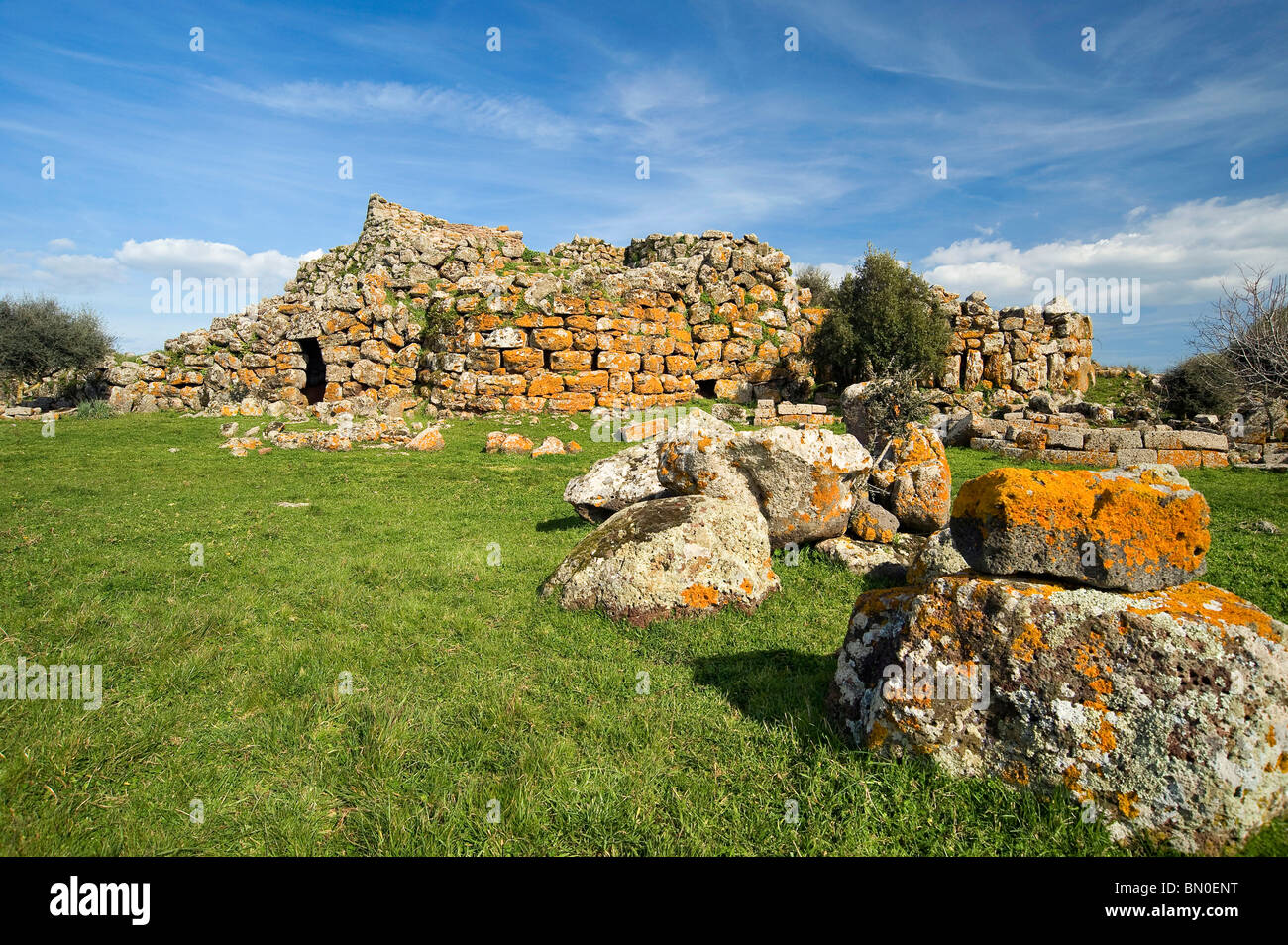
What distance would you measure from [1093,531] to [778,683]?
2469mm

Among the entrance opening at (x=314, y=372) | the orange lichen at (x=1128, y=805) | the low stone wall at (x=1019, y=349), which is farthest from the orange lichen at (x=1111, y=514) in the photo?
the entrance opening at (x=314, y=372)

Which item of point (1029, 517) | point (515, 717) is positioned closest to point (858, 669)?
point (1029, 517)

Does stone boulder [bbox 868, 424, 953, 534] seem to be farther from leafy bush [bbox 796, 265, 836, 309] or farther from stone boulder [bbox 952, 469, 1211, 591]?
leafy bush [bbox 796, 265, 836, 309]

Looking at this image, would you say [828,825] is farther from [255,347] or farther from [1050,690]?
[255,347]

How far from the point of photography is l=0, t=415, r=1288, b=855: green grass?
3426mm

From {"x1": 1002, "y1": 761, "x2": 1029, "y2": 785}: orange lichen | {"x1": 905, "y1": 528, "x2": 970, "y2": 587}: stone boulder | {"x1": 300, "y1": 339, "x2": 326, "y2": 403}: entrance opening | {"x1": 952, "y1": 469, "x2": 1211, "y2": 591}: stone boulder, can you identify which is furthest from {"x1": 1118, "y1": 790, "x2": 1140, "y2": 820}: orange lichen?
{"x1": 300, "y1": 339, "x2": 326, "y2": 403}: entrance opening

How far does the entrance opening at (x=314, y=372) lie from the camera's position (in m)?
28.0

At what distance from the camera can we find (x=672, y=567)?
6.70 m

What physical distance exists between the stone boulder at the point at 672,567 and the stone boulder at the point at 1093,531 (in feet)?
9.59

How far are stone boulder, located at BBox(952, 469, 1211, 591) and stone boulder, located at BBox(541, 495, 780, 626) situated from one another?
2923 millimetres

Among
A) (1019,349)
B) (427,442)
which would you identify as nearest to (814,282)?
(1019,349)

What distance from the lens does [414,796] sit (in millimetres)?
3721
